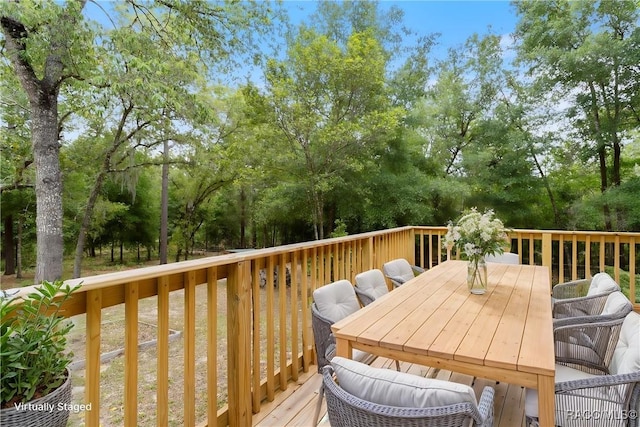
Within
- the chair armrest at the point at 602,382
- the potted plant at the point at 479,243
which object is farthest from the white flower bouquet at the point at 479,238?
the chair armrest at the point at 602,382

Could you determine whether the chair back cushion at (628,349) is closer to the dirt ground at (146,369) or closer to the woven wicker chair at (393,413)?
the woven wicker chair at (393,413)

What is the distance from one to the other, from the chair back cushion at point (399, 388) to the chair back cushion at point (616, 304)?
150 cm

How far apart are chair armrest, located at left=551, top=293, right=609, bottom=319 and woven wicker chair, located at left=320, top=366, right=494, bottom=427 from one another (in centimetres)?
165

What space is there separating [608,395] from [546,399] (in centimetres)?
52

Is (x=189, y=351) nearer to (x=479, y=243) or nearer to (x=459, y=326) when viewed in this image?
(x=459, y=326)

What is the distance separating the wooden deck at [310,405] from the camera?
206cm

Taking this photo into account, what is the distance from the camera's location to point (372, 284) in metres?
2.71

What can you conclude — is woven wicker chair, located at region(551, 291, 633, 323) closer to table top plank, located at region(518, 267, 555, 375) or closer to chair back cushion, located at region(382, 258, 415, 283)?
table top plank, located at region(518, 267, 555, 375)

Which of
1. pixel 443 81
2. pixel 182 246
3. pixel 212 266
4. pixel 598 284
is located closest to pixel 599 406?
pixel 598 284

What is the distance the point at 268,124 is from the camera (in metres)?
8.45

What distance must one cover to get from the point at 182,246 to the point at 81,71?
8.95 metres

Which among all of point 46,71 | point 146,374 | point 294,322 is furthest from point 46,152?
point 294,322

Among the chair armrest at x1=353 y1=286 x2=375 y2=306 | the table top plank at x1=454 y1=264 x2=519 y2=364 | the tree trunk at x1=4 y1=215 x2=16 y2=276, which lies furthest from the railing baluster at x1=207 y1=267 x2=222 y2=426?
the tree trunk at x1=4 y1=215 x2=16 y2=276

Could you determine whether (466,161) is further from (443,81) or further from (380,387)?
(380,387)
